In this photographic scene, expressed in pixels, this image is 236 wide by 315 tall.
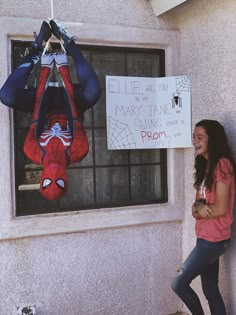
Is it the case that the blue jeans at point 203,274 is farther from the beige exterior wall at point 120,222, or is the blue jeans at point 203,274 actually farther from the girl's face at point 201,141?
the girl's face at point 201,141

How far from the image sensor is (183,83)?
13.6 ft

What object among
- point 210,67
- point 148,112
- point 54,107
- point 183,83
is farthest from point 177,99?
point 54,107

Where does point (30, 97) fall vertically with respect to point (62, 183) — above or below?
above

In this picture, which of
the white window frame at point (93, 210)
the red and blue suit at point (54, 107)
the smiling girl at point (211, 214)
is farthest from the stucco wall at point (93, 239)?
the smiling girl at point (211, 214)

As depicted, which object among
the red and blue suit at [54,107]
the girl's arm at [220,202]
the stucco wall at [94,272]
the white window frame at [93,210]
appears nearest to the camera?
the red and blue suit at [54,107]

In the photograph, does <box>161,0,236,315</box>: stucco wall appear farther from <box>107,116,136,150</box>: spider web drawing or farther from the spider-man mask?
the spider-man mask

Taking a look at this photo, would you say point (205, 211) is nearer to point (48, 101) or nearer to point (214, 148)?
point (214, 148)

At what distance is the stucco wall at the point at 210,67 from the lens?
3.70 metres

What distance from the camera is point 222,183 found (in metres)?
3.32

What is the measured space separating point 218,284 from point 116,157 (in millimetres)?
1408

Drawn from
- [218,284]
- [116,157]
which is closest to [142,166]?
[116,157]

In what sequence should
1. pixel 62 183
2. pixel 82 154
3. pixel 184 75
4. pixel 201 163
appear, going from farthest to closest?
pixel 184 75, pixel 201 163, pixel 82 154, pixel 62 183

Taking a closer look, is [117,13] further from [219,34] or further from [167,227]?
Result: [167,227]

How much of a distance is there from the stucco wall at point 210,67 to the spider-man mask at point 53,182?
152cm
